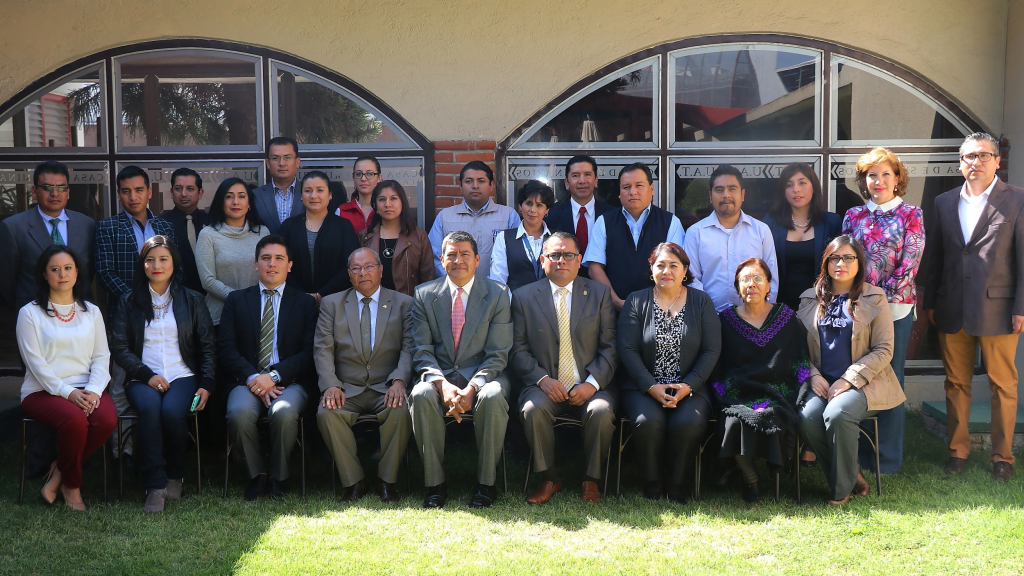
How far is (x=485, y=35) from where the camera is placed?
6.11m

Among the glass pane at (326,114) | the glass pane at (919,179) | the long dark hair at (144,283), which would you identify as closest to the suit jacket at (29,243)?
the long dark hair at (144,283)

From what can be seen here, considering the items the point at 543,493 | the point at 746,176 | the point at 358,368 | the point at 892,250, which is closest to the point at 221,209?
the point at 358,368

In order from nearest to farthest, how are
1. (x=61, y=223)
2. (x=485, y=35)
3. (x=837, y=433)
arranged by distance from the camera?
1. (x=837, y=433)
2. (x=61, y=223)
3. (x=485, y=35)

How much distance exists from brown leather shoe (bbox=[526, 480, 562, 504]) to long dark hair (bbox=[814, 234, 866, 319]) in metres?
1.86

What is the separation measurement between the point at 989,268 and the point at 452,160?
146 inches

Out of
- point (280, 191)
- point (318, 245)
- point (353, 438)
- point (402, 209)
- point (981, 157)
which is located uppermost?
point (981, 157)

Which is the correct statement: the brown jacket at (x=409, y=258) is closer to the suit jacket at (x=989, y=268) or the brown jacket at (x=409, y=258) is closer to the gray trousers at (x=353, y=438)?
the gray trousers at (x=353, y=438)

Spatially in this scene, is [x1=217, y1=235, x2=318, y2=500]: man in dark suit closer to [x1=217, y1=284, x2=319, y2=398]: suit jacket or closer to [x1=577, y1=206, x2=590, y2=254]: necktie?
[x1=217, y1=284, x2=319, y2=398]: suit jacket

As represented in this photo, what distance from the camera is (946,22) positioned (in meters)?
5.99

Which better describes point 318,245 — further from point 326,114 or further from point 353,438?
point 326,114

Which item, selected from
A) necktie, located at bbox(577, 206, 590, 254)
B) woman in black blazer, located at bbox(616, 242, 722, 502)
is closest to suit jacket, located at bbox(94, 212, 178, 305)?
necktie, located at bbox(577, 206, 590, 254)

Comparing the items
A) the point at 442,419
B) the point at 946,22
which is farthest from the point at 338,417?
the point at 946,22

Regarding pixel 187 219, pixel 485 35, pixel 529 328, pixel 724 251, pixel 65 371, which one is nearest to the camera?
pixel 65 371

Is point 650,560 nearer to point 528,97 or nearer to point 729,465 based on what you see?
point 729,465
